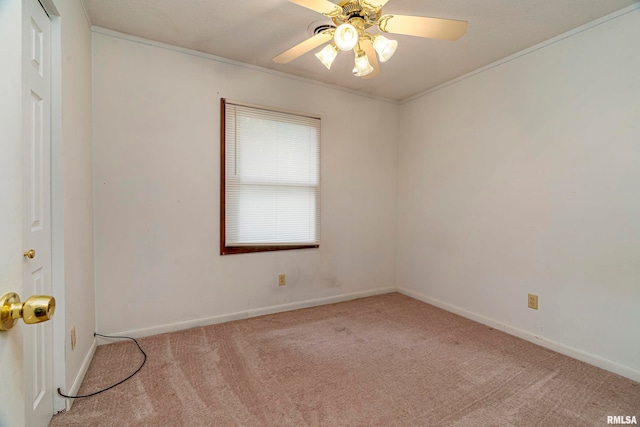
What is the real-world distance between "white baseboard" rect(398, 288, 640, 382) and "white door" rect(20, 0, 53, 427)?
317 centimetres

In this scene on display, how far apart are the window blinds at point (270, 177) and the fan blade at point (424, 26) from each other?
5.17ft

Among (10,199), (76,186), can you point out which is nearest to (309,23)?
(76,186)

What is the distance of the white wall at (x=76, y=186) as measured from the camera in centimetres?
157

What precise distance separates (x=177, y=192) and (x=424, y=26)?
7.19ft

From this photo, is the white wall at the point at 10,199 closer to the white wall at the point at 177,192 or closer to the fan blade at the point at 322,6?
the fan blade at the point at 322,6

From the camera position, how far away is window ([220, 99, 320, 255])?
276 centimetres

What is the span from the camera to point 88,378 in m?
1.87

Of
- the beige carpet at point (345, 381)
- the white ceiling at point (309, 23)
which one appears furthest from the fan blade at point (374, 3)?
the beige carpet at point (345, 381)

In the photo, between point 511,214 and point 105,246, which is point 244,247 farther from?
point 511,214

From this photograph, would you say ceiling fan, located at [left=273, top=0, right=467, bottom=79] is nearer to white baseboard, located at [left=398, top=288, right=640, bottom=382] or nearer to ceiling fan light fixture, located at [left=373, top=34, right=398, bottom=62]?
ceiling fan light fixture, located at [left=373, top=34, right=398, bottom=62]

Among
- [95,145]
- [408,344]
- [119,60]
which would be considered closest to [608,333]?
[408,344]

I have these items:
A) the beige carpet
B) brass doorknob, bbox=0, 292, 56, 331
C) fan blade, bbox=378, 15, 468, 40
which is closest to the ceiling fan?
fan blade, bbox=378, 15, 468, 40

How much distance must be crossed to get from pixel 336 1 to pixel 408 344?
Result: 2.53 metres

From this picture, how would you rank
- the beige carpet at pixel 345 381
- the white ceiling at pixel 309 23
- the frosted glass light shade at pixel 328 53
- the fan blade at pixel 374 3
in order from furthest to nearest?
the white ceiling at pixel 309 23 < the frosted glass light shade at pixel 328 53 < the beige carpet at pixel 345 381 < the fan blade at pixel 374 3
